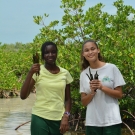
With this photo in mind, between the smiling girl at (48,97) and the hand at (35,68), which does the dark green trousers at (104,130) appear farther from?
the hand at (35,68)

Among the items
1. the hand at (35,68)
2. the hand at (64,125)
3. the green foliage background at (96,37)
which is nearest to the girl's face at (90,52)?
the hand at (35,68)

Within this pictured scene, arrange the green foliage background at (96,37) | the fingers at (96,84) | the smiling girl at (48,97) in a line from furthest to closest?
the green foliage background at (96,37) < the smiling girl at (48,97) < the fingers at (96,84)

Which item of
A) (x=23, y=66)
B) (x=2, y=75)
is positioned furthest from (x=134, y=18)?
(x=23, y=66)

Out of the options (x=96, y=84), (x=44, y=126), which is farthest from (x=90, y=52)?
(x=44, y=126)

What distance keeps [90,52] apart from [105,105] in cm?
47

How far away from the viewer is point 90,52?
357 centimetres

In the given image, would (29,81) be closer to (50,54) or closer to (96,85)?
(50,54)

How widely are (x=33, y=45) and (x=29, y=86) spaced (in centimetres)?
748

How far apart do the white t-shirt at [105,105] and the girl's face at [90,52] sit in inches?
4.4

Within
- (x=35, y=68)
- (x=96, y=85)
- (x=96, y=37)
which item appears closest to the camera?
(x=96, y=85)

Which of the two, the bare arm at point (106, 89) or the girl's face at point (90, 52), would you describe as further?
the girl's face at point (90, 52)

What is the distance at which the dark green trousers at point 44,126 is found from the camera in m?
3.46

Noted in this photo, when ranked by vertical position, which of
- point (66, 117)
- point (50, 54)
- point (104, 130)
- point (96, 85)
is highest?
point (50, 54)

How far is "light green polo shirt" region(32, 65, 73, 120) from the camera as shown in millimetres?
3490
